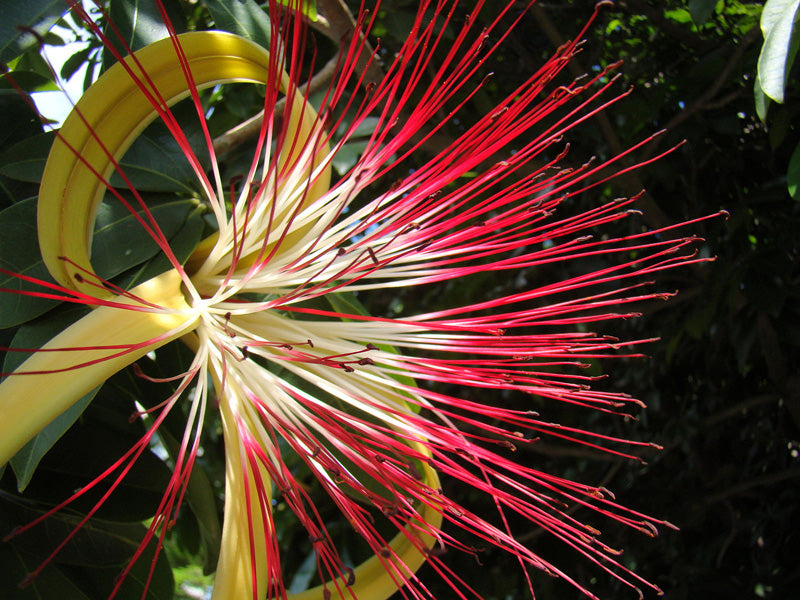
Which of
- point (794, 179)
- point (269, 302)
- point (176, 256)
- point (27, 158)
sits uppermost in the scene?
point (27, 158)

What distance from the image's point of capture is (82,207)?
2.54 ft

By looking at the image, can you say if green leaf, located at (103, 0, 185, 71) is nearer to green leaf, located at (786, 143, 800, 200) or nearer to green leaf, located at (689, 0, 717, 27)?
green leaf, located at (689, 0, 717, 27)

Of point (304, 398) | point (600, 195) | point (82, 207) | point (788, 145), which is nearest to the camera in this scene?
point (82, 207)

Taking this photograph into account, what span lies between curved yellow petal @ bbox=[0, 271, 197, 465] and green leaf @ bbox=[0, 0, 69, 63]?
346 mm

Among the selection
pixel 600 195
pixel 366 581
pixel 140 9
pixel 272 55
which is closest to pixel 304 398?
pixel 366 581

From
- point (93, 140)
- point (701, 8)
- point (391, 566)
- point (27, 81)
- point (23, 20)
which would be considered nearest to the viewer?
point (93, 140)

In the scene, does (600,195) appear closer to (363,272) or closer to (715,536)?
(715,536)

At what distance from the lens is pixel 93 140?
767 millimetres

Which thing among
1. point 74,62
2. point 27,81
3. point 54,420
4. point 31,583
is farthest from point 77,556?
point 74,62

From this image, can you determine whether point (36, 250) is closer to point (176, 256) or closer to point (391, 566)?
point (176, 256)

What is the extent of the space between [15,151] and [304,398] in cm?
51

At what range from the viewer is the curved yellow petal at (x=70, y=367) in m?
0.63

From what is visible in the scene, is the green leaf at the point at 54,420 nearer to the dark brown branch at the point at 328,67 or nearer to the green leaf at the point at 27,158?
the green leaf at the point at 27,158

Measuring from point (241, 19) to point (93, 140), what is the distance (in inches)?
17.9
